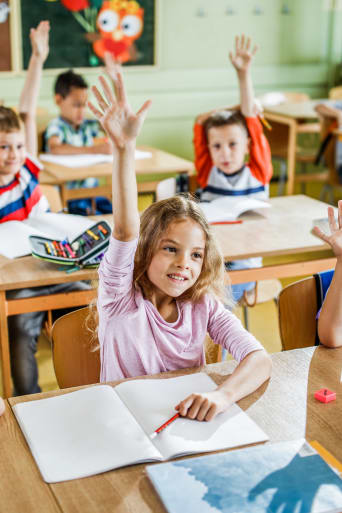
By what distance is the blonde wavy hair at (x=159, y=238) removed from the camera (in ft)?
5.41

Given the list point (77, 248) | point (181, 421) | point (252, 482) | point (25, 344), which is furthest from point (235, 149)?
point (252, 482)

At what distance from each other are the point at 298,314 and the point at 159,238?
544mm

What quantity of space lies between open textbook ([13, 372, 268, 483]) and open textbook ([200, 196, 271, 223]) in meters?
1.34

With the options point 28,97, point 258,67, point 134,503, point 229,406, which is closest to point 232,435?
point 229,406

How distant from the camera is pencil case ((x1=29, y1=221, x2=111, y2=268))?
2199mm

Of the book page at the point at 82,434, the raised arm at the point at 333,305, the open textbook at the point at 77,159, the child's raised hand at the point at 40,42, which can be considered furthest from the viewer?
the open textbook at the point at 77,159

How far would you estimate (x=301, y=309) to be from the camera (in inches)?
77.2

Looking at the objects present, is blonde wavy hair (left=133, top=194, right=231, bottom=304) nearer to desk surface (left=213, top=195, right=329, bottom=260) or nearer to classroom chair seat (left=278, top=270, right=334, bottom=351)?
classroom chair seat (left=278, top=270, right=334, bottom=351)

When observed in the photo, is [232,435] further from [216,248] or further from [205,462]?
[216,248]

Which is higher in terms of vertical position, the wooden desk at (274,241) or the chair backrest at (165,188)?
the chair backrest at (165,188)

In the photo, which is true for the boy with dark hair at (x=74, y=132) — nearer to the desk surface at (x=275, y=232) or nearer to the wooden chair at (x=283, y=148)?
the desk surface at (x=275, y=232)

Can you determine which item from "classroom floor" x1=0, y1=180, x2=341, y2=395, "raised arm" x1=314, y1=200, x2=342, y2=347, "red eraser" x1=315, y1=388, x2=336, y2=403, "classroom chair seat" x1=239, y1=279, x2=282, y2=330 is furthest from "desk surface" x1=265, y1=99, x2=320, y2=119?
"red eraser" x1=315, y1=388, x2=336, y2=403

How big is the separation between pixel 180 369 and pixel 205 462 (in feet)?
1.35

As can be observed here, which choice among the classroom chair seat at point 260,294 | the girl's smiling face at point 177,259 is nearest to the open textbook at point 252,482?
the girl's smiling face at point 177,259
